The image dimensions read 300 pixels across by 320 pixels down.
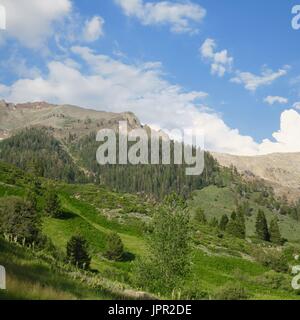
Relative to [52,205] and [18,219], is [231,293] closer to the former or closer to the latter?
[18,219]

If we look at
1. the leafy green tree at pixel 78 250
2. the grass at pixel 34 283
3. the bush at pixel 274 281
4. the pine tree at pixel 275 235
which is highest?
the grass at pixel 34 283

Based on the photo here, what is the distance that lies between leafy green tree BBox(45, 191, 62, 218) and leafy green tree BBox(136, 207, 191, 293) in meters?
21.6

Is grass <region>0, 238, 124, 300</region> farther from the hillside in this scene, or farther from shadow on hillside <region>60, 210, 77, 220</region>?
shadow on hillside <region>60, 210, 77, 220</region>

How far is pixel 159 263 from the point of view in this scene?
39156 mm

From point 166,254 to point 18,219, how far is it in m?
14.3

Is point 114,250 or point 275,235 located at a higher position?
point 114,250

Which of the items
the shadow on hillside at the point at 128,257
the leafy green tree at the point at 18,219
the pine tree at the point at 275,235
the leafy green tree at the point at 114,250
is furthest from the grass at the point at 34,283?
the pine tree at the point at 275,235

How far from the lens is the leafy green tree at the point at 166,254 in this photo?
3797 cm

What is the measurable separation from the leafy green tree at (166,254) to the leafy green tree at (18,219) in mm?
10330

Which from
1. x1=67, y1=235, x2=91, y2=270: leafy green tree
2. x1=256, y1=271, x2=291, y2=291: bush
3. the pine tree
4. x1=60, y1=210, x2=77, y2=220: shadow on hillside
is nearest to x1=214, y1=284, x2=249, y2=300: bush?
x1=67, y1=235, x2=91, y2=270: leafy green tree

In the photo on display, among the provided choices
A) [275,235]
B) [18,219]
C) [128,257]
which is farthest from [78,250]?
[275,235]

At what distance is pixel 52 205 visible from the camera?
61000 millimetres

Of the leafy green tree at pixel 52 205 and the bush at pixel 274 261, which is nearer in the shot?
the leafy green tree at pixel 52 205

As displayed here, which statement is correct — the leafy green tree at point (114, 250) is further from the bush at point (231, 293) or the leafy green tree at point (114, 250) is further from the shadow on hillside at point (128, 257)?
the bush at point (231, 293)
